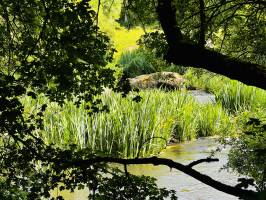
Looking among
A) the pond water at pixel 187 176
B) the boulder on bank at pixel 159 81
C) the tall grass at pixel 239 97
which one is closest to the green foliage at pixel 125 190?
the pond water at pixel 187 176

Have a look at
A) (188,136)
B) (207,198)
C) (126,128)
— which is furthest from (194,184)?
(188,136)

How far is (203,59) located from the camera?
2.92 meters

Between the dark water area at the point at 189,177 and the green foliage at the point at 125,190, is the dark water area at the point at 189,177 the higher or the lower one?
the lower one

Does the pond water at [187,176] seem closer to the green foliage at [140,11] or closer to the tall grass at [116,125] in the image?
the tall grass at [116,125]

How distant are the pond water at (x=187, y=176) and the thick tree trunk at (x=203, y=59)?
12.7 feet

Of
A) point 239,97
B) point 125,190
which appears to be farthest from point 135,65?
point 125,190

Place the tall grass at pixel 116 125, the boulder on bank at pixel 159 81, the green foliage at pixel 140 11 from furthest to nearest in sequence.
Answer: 1. the boulder on bank at pixel 159 81
2. the tall grass at pixel 116 125
3. the green foliage at pixel 140 11

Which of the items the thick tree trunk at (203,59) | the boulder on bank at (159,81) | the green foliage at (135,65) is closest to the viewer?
the thick tree trunk at (203,59)

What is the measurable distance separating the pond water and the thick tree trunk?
3.89 m

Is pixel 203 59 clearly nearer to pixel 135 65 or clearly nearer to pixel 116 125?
pixel 116 125

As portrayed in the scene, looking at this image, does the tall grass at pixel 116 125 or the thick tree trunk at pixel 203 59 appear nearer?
the thick tree trunk at pixel 203 59

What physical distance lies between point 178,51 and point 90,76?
0.61 meters

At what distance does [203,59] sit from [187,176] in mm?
5849

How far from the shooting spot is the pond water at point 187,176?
742 centimetres
